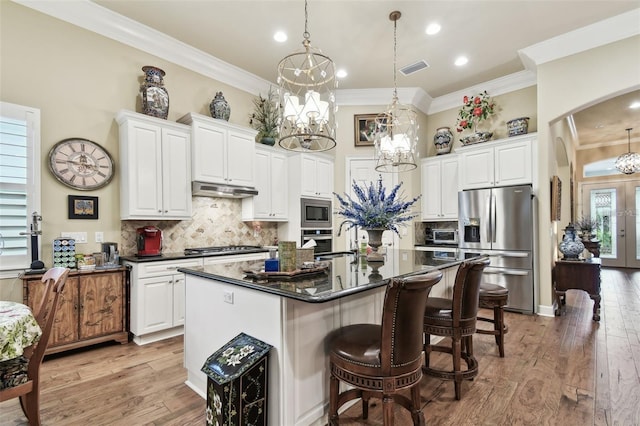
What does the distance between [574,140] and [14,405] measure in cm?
1043

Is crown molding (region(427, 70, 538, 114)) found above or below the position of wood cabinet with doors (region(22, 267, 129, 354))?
above

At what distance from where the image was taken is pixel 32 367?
1777mm

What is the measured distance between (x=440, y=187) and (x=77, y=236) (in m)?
5.32

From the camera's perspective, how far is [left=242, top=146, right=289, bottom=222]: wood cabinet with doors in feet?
15.6

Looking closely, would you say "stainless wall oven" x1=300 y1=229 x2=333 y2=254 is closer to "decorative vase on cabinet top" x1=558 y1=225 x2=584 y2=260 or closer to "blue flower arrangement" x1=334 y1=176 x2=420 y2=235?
"blue flower arrangement" x1=334 y1=176 x2=420 y2=235

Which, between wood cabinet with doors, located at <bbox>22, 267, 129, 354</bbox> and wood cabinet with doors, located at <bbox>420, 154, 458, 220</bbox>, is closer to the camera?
wood cabinet with doors, located at <bbox>22, 267, 129, 354</bbox>

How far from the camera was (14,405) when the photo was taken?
2.14m

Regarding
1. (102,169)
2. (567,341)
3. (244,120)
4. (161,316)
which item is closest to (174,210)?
(102,169)

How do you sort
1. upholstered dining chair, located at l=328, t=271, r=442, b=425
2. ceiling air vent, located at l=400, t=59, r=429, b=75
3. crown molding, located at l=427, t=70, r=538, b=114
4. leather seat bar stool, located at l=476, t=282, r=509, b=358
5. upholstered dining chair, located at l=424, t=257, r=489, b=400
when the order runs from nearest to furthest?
upholstered dining chair, located at l=328, t=271, r=442, b=425
upholstered dining chair, located at l=424, t=257, r=489, b=400
leather seat bar stool, located at l=476, t=282, r=509, b=358
ceiling air vent, located at l=400, t=59, r=429, b=75
crown molding, located at l=427, t=70, r=538, b=114

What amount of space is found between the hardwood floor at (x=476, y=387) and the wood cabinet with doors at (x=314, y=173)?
2.89 m

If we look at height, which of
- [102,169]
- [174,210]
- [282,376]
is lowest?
[282,376]

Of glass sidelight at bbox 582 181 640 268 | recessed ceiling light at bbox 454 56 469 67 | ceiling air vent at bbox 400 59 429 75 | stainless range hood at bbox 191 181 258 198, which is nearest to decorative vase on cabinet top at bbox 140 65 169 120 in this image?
stainless range hood at bbox 191 181 258 198

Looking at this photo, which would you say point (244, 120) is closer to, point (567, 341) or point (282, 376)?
point (282, 376)

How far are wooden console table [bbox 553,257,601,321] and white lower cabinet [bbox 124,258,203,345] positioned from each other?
485 cm
